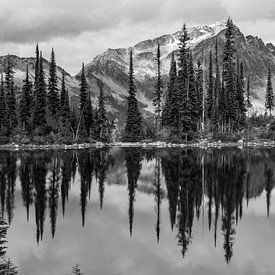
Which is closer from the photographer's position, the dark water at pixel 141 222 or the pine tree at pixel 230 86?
the dark water at pixel 141 222

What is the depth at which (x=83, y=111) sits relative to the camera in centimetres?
11256

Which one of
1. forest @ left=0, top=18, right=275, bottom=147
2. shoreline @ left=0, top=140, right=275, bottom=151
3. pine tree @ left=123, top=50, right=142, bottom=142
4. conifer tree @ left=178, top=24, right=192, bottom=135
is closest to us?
shoreline @ left=0, top=140, right=275, bottom=151

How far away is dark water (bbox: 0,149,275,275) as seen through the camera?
749 inches

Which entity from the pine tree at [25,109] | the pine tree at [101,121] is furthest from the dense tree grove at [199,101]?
the pine tree at [25,109]

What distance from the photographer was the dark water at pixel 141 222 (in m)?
19.0

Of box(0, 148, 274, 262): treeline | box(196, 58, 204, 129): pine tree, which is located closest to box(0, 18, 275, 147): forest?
box(196, 58, 204, 129): pine tree

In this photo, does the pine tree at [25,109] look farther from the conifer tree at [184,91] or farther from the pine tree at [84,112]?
the conifer tree at [184,91]

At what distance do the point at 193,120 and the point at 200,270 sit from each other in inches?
3283

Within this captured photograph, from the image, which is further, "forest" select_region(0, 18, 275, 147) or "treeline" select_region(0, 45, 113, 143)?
"treeline" select_region(0, 45, 113, 143)

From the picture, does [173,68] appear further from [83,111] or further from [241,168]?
[241,168]

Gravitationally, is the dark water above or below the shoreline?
below

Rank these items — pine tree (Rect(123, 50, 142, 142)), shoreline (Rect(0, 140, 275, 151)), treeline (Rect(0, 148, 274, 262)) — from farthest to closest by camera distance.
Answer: pine tree (Rect(123, 50, 142, 142)) < shoreline (Rect(0, 140, 275, 151)) < treeline (Rect(0, 148, 274, 262))

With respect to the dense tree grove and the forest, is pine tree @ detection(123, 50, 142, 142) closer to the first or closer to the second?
the forest

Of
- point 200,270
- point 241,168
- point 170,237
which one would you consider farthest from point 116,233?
point 241,168
